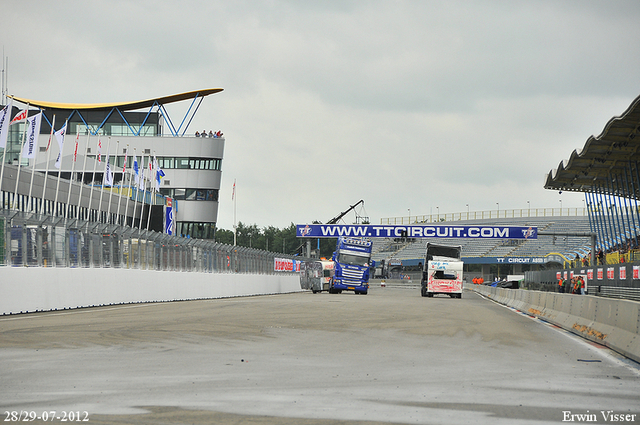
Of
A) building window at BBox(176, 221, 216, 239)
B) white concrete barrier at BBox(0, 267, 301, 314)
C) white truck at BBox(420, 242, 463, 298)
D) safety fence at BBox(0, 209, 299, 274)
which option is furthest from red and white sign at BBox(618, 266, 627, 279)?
building window at BBox(176, 221, 216, 239)

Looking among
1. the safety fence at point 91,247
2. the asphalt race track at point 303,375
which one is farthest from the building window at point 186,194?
the asphalt race track at point 303,375

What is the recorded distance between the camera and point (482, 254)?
106 metres

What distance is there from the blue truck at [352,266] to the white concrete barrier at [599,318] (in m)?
29.3

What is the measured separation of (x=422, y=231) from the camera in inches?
3095

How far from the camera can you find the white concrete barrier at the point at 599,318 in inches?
467

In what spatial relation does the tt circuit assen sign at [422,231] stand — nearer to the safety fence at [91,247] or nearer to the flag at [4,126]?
the safety fence at [91,247]

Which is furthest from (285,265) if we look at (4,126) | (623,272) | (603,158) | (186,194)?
(623,272)

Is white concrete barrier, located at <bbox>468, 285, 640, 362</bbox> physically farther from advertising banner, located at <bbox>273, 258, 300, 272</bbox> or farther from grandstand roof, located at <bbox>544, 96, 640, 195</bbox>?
advertising banner, located at <bbox>273, 258, 300, 272</bbox>

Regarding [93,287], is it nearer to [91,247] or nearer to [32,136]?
[91,247]

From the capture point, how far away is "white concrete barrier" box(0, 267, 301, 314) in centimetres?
1931

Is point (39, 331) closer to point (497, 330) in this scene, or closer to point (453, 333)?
point (453, 333)

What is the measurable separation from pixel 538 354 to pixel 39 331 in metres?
8.91

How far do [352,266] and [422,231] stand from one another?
25944 millimetres

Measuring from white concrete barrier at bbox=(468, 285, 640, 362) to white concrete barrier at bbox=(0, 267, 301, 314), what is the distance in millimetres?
13619
